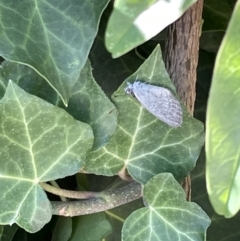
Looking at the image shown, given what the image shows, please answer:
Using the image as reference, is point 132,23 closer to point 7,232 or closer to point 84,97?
point 84,97

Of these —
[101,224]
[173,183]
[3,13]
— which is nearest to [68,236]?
[101,224]

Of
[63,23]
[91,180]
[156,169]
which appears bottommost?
[91,180]

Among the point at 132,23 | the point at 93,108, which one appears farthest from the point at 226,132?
the point at 93,108

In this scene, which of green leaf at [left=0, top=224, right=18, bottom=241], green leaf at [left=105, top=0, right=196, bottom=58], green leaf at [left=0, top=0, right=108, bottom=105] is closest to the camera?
green leaf at [left=105, top=0, right=196, bottom=58]

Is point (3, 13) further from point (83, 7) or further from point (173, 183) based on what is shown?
point (173, 183)

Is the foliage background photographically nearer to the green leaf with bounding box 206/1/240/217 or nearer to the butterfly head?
the butterfly head

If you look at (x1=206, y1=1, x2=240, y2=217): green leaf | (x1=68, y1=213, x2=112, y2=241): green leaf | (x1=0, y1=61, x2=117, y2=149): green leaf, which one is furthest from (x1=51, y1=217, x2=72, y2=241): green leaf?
(x1=206, y1=1, x2=240, y2=217): green leaf
